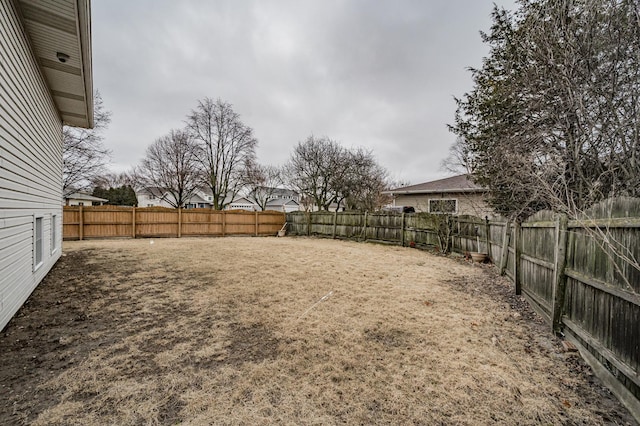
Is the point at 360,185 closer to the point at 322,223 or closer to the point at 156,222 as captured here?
the point at 322,223

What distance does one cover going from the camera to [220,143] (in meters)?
23.0

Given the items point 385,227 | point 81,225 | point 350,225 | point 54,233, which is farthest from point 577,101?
point 81,225

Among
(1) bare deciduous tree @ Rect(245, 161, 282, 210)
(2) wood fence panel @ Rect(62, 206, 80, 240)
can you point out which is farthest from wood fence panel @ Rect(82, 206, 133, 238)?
(1) bare deciduous tree @ Rect(245, 161, 282, 210)

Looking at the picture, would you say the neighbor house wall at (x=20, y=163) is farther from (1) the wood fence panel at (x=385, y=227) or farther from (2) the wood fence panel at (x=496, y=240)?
(1) the wood fence panel at (x=385, y=227)

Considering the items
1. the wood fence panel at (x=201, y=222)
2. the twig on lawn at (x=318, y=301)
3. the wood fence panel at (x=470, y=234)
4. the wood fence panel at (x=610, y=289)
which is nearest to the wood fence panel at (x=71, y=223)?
the wood fence panel at (x=201, y=222)

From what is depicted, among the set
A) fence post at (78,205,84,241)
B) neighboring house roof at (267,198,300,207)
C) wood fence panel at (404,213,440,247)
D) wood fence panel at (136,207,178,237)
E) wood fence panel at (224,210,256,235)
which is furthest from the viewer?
neighboring house roof at (267,198,300,207)

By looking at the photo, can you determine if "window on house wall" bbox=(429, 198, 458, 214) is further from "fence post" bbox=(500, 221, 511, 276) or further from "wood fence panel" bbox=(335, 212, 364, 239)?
"fence post" bbox=(500, 221, 511, 276)

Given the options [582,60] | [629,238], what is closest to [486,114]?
[582,60]

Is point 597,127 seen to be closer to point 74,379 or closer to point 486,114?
point 486,114

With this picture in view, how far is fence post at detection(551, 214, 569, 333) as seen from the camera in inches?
126

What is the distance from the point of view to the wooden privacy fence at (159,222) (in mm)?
12211

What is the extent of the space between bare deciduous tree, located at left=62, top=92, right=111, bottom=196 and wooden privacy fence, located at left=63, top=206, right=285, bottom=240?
7926 mm

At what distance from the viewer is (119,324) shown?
11.4ft

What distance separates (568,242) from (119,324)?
17.8ft
